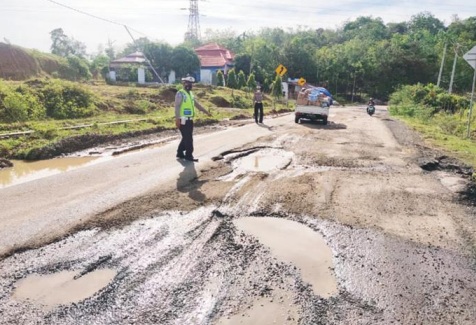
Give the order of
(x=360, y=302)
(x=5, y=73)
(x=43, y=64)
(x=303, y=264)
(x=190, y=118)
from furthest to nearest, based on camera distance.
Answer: (x=43, y=64)
(x=5, y=73)
(x=190, y=118)
(x=303, y=264)
(x=360, y=302)

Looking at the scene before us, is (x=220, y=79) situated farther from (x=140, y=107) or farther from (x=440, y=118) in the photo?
(x=440, y=118)

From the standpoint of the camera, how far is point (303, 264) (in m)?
4.08

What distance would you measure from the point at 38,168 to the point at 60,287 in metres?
6.27

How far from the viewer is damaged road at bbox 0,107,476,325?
3258mm

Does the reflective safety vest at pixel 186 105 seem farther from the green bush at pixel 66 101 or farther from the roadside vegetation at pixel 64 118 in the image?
the green bush at pixel 66 101

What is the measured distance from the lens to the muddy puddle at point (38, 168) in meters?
8.14

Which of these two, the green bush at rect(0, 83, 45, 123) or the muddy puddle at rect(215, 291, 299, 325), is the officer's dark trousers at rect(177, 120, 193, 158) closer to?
the muddy puddle at rect(215, 291, 299, 325)

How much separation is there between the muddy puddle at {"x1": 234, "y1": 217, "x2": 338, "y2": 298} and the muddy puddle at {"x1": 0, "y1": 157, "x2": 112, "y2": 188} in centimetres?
540

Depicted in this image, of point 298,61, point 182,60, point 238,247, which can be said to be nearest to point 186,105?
point 238,247

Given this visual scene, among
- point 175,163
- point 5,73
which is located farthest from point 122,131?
point 5,73

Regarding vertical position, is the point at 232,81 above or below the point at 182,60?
below

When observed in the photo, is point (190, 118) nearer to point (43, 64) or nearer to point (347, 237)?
point (347, 237)

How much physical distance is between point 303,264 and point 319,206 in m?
1.78

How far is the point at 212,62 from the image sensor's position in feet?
160
